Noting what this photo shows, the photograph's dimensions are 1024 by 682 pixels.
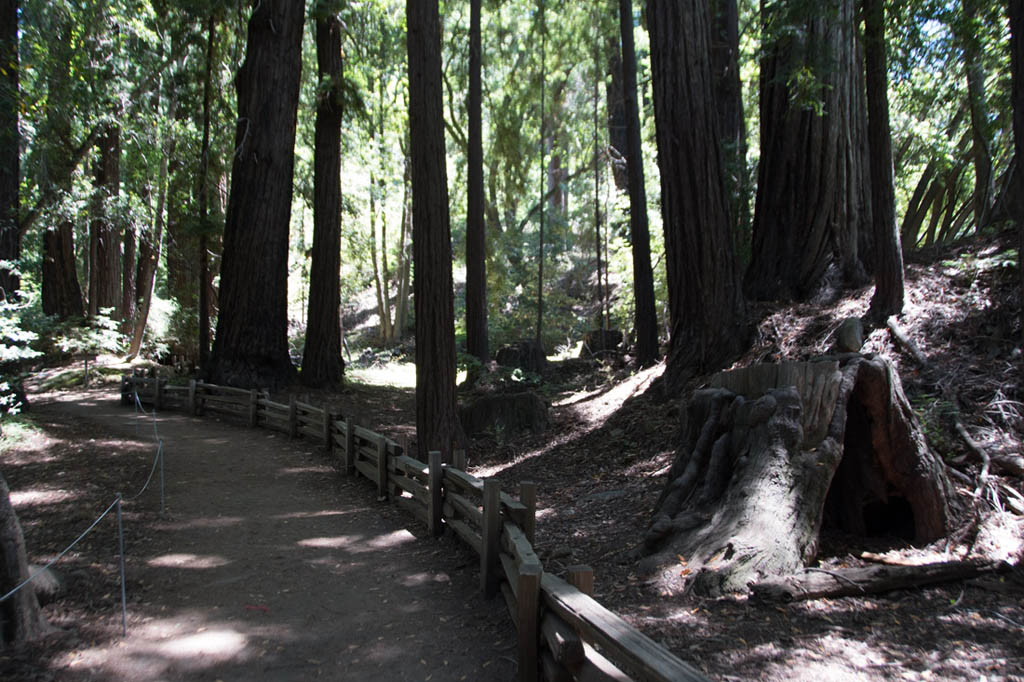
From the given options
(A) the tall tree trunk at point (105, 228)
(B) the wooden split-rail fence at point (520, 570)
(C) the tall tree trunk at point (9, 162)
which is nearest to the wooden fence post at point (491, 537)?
(B) the wooden split-rail fence at point (520, 570)

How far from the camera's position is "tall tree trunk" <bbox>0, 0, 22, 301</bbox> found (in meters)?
10.9

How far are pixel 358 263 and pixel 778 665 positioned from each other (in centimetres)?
3197

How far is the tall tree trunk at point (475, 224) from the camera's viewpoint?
1919 cm

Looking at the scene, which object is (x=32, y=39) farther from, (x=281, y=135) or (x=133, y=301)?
(x=133, y=301)

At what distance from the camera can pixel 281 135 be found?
17.4 m

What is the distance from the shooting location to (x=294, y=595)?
6.25 metres

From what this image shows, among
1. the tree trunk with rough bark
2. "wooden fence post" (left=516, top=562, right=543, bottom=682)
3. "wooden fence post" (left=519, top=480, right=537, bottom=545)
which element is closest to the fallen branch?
"wooden fence post" (left=519, top=480, right=537, bottom=545)

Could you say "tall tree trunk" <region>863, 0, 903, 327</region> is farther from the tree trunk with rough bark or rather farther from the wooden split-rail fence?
the tree trunk with rough bark

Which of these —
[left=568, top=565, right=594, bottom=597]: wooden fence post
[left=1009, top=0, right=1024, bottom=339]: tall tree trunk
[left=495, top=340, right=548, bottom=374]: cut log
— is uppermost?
[left=1009, top=0, right=1024, bottom=339]: tall tree trunk

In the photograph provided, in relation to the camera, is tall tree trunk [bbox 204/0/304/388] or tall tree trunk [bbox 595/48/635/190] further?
tall tree trunk [bbox 595/48/635/190]

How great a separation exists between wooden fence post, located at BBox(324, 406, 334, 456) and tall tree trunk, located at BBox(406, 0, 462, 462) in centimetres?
282

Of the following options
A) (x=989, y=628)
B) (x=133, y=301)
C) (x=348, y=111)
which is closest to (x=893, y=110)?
(x=348, y=111)

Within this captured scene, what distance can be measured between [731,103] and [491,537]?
1331cm

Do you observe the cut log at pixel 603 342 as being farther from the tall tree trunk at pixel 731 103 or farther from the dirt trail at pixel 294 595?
the dirt trail at pixel 294 595
